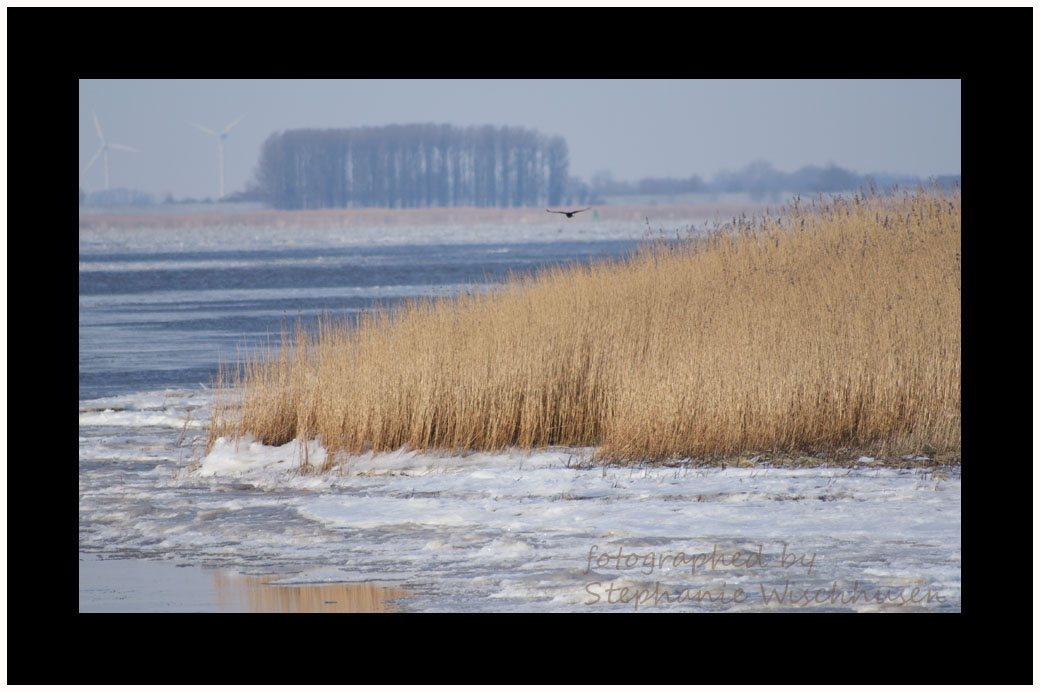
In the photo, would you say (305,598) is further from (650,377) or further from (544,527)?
(650,377)

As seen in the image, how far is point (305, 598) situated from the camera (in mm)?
4898

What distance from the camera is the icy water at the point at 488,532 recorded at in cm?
486

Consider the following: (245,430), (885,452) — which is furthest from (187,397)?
(885,452)

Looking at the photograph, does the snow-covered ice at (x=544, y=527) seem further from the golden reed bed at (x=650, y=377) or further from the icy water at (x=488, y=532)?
the golden reed bed at (x=650, y=377)

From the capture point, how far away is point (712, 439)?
275 inches

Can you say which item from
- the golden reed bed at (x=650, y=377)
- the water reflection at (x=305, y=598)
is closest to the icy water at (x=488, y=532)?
the water reflection at (x=305, y=598)

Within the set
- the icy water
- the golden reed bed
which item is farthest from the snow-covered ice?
the golden reed bed

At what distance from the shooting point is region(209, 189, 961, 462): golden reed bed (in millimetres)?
7031

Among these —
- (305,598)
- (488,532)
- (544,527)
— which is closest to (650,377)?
(544,527)

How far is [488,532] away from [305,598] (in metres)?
1.13

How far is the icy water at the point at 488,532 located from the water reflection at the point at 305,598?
0.04 feet

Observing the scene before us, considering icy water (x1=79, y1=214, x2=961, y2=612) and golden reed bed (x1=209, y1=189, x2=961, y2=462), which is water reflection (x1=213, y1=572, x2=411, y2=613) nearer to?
icy water (x1=79, y1=214, x2=961, y2=612)

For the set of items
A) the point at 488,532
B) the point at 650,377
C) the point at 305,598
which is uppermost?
the point at 650,377
